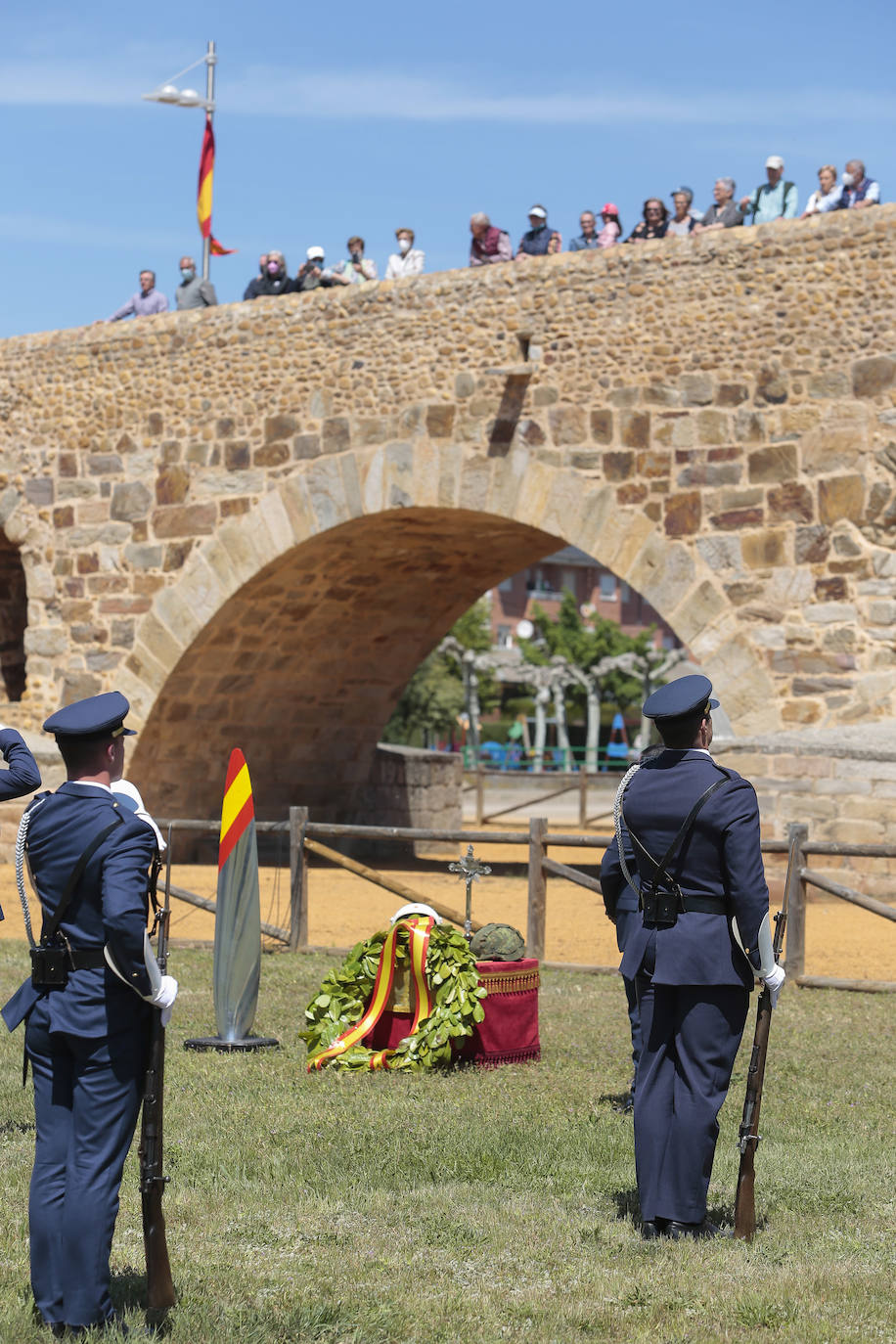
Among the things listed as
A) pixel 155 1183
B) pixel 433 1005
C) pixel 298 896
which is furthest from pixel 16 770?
pixel 298 896

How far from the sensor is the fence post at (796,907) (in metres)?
8.55

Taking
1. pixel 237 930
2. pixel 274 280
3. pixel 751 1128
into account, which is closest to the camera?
pixel 751 1128

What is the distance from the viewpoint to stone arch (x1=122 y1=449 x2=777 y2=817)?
12172 mm

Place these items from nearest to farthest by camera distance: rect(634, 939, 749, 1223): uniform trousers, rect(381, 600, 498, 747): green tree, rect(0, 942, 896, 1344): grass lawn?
rect(0, 942, 896, 1344): grass lawn
rect(634, 939, 749, 1223): uniform trousers
rect(381, 600, 498, 747): green tree

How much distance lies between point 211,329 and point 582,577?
3638cm

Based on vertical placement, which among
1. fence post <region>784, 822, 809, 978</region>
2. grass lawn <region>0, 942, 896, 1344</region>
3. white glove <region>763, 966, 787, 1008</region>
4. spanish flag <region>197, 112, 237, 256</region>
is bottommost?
grass lawn <region>0, 942, 896, 1344</region>

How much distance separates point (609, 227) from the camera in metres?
13.4

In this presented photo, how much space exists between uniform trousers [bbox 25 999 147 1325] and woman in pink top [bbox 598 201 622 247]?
1055 cm

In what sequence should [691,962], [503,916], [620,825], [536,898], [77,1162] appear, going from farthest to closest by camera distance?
[503,916] → [536,898] → [620,825] → [691,962] → [77,1162]

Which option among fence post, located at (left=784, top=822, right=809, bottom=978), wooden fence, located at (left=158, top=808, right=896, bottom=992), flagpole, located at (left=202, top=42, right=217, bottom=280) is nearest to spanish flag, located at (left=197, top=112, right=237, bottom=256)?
flagpole, located at (left=202, top=42, right=217, bottom=280)

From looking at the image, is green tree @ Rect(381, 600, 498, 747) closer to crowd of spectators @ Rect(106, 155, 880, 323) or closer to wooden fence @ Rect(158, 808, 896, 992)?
crowd of spectators @ Rect(106, 155, 880, 323)

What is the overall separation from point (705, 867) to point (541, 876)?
16.6 ft

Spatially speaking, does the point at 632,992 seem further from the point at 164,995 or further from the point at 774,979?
the point at 164,995

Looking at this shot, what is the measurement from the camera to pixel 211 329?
14594 millimetres
